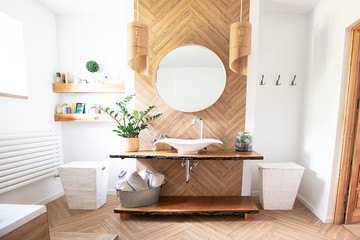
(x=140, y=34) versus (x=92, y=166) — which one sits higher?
(x=140, y=34)

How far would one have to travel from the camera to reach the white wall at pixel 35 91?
1971mm

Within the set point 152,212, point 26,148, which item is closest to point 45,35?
point 26,148

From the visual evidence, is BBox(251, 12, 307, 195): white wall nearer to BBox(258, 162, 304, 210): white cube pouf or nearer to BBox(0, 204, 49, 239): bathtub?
BBox(258, 162, 304, 210): white cube pouf

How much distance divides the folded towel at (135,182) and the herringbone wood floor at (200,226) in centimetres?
38

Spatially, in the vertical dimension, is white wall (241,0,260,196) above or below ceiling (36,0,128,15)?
below

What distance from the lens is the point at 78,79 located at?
2.54 m

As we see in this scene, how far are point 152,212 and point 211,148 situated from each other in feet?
3.40

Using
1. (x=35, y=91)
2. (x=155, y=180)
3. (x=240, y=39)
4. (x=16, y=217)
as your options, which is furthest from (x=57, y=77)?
(x=240, y=39)

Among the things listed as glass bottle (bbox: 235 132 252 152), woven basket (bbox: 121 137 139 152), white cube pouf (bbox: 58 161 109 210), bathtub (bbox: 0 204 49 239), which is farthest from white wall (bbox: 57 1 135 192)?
bathtub (bbox: 0 204 49 239)

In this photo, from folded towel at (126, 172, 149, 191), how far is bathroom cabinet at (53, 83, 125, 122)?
3.13 feet

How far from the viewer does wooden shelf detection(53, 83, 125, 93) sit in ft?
8.18

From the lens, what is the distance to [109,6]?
93.8 inches

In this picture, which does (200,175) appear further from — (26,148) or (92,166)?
(26,148)

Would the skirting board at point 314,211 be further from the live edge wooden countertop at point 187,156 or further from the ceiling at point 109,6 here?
the ceiling at point 109,6
